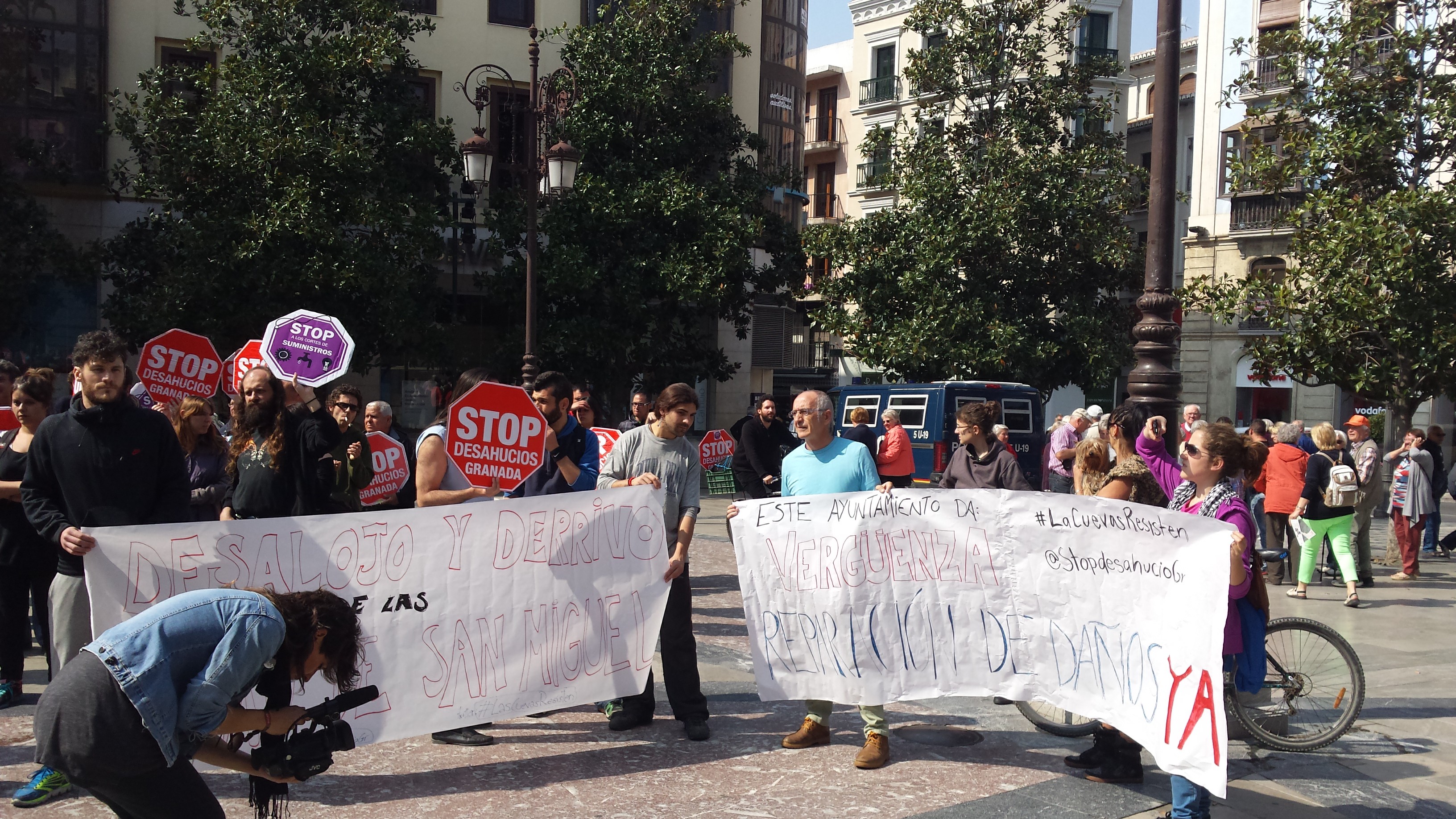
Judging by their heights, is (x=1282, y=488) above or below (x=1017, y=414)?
below

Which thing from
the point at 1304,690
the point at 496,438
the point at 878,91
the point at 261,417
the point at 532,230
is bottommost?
the point at 1304,690

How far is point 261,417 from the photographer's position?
582cm

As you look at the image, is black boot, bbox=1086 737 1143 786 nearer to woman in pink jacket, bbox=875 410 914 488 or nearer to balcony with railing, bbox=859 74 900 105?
woman in pink jacket, bbox=875 410 914 488

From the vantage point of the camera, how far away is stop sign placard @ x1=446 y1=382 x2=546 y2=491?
21.6ft

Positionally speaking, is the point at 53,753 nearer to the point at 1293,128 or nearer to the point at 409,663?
the point at 409,663

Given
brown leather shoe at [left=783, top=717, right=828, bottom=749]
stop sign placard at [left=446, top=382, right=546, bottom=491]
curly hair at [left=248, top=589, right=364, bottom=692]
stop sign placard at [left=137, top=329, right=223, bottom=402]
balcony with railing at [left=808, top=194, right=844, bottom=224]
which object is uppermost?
balcony with railing at [left=808, top=194, right=844, bottom=224]

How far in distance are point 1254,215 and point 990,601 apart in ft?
98.9

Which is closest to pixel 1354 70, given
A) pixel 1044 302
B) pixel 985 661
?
pixel 1044 302

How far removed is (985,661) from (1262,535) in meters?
8.46

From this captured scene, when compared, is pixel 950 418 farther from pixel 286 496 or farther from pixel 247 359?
pixel 286 496

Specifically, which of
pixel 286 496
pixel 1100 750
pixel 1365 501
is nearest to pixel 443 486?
pixel 286 496

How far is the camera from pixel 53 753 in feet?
9.46

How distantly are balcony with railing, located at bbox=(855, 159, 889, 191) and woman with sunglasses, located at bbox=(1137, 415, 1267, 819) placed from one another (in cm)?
2137

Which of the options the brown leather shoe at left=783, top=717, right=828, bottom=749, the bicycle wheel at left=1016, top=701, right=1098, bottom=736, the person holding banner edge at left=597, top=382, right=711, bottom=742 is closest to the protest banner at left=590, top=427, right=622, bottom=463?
the person holding banner edge at left=597, top=382, right=711, bottom=742
